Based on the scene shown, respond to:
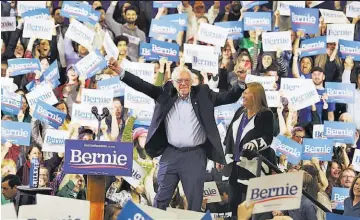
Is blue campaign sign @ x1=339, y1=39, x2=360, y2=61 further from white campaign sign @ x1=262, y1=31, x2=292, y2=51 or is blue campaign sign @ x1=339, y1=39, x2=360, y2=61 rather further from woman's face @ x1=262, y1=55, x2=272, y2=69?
woman's face @ x1=262, y1=55, x2=272, y2=69

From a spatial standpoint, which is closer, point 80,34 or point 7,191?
point 7,191

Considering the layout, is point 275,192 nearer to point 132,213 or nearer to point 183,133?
point 132,213

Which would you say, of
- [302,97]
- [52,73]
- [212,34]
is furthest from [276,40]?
[52,73]

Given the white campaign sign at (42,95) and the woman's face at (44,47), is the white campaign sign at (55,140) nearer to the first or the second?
the white campaign sign at (42,95)

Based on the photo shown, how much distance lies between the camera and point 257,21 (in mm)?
12266

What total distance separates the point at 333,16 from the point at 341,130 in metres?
1.79

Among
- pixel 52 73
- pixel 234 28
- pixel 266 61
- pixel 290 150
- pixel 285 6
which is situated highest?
pixel 285 6

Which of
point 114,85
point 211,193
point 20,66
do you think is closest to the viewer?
point 211,193

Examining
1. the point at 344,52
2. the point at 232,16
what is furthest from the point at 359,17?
the point at 232,16

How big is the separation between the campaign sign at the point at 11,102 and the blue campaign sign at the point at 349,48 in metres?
3.44

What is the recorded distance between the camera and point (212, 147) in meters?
9.05

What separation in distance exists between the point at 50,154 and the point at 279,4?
3.42m

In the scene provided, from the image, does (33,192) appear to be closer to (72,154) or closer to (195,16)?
(72,154)

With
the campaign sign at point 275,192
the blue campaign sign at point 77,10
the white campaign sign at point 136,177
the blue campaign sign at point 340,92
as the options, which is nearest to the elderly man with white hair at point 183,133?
the white campaign sign at point 136,177
